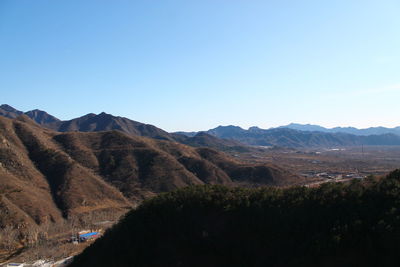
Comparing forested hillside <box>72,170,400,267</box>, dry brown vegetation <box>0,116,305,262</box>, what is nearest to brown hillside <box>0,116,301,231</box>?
dry brown vegetation <box>0,116,305,262</box>

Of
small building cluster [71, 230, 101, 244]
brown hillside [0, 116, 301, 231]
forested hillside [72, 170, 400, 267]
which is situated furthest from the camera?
brown hillside [0, 116, 301, 231]

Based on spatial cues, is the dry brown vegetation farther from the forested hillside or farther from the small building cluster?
the forested hillside

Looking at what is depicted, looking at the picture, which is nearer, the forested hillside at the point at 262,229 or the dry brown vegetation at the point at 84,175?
the forested hillside at the point at 262,229

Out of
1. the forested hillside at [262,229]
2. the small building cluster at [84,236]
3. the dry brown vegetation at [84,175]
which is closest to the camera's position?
the forested hillside at [262,229]

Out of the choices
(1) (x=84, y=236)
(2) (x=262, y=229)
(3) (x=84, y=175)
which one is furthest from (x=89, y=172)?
(2) (x=262, y=229)

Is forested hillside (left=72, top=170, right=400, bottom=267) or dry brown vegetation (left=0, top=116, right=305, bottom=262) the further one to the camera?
dry brown vegetation (left=0, top=116, right=305, bottom=262)

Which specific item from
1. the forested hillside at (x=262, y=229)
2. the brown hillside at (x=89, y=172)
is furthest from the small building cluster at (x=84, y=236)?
the forested hillside at (x=262, y=229)

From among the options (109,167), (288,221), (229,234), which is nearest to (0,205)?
(109,167)

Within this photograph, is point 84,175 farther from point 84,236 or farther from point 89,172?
point 84,236

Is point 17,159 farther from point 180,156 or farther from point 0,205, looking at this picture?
point 180,156

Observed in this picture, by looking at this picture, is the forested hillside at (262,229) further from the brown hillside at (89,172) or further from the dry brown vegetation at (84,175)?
the brown hillside at (89,172)

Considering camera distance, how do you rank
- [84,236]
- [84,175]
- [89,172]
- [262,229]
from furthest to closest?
1. [89,172]
2. [84,175]
3. [84,236]
4. [262,229]
